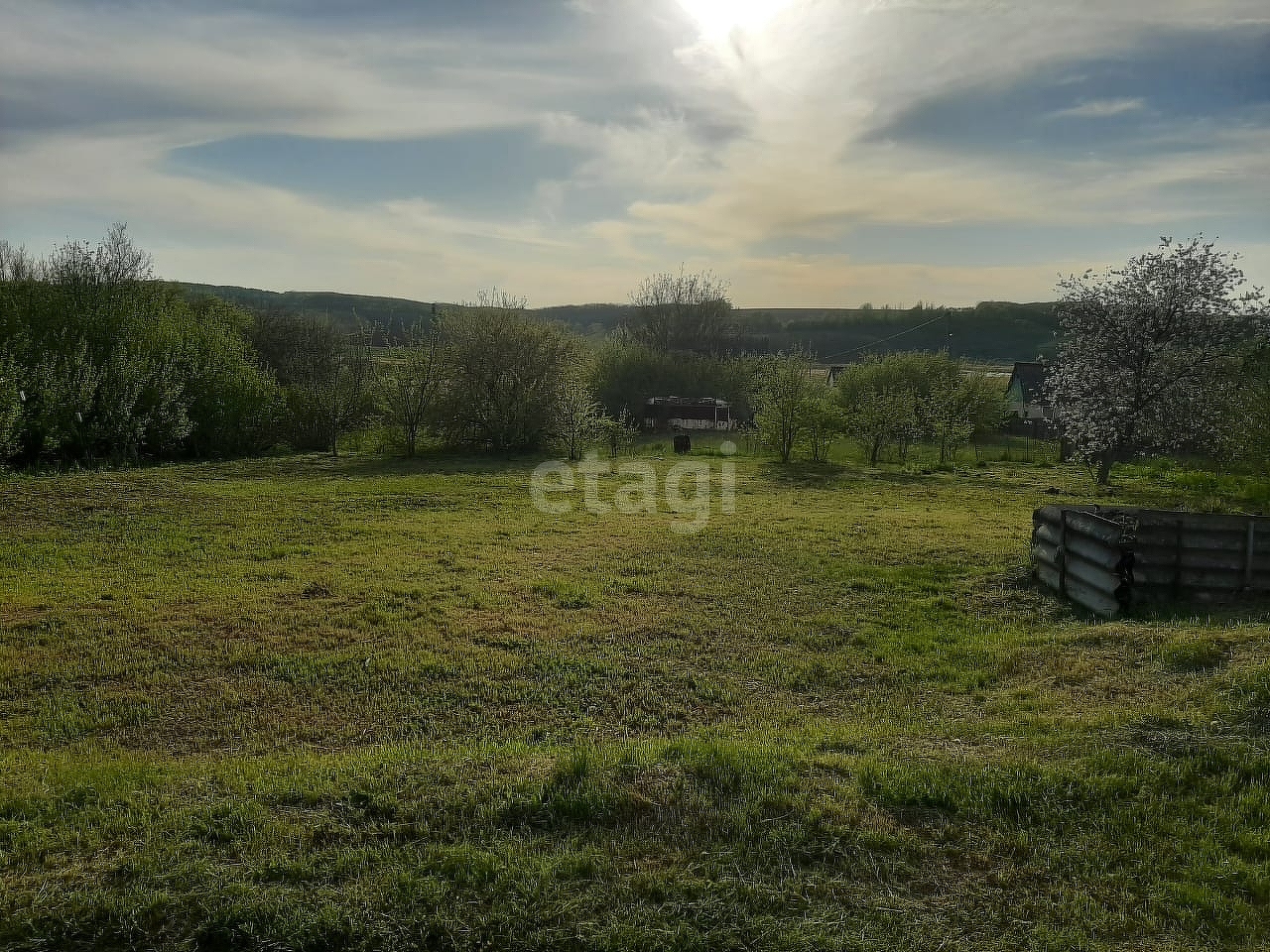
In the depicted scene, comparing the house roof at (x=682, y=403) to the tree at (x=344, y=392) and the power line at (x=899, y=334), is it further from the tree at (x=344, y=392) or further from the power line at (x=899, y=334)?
the power line at (x=899, y=334)

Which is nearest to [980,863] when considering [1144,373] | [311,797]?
[311,797]

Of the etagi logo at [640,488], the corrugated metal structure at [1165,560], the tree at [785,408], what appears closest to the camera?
the corrugated metal structure at [1165,560]

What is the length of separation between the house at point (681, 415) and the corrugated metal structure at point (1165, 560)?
28.9m

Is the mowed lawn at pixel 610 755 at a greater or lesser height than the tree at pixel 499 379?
lesser

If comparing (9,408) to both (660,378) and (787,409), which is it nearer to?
(787,409)

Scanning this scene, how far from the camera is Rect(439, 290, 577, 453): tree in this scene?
77.4 feet

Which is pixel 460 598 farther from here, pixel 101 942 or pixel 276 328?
pixel 276 328

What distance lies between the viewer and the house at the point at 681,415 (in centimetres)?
3744

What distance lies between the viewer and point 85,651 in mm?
6758

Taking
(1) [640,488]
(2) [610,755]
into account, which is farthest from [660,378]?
(2) [610,755]

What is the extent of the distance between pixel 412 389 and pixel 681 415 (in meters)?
17.2

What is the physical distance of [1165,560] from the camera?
8422 mm

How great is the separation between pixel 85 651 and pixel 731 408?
34859mm

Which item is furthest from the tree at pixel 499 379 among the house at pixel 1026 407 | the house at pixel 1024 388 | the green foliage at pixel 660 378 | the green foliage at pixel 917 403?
the house at pixel 1024 388
